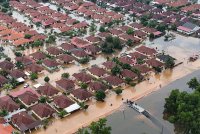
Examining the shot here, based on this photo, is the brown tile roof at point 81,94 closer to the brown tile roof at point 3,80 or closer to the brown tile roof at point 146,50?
the brown tile roof at point 3,80

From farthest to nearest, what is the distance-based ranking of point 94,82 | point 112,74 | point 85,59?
point 85,59 → point 112,74 → point 94,82

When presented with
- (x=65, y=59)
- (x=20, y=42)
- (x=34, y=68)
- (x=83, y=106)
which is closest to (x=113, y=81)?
(x=83, y=106)

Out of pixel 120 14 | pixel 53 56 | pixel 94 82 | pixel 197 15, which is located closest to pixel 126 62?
pixel 94 82

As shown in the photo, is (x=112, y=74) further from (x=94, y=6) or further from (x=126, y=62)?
(x=94, y=6)

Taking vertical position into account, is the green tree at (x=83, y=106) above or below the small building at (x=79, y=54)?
below

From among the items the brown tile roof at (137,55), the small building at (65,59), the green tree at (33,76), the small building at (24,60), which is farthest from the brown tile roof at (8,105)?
the brown tile roof at (137,55)

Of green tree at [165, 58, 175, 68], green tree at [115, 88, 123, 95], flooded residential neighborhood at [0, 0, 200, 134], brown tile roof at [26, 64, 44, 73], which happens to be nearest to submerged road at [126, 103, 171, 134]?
flooded residential neighborhood at [0, 0, 200, 134]
